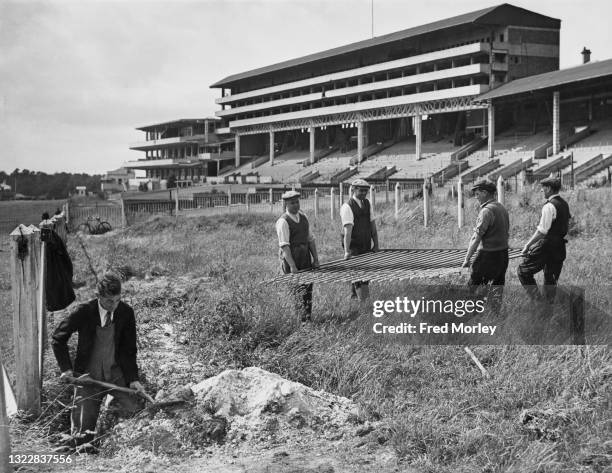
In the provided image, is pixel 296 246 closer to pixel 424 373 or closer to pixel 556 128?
pixel 424 373

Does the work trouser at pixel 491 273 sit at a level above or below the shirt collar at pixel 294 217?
below

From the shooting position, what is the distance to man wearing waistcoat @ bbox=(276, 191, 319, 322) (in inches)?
331

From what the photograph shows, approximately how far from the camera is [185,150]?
89625 millimetres

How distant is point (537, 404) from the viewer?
609 centimetres

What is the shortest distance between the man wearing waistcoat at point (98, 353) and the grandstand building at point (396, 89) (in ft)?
136

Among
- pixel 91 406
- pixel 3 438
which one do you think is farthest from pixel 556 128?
pixel 3 438

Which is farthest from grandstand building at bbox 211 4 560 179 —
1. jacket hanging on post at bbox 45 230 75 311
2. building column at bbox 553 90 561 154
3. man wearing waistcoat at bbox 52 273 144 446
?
man wearing waistcoat at bbox 52 273 144 446

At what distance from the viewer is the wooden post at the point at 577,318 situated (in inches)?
297

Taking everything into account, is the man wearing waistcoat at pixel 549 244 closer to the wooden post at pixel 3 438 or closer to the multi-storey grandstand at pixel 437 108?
the wooden post at pixel 3 438

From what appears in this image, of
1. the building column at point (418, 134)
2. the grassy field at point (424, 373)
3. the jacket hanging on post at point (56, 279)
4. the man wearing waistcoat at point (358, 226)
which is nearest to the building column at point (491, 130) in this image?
the building column at point (418, 134)

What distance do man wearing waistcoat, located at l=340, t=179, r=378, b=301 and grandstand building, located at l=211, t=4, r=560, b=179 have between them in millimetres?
37290

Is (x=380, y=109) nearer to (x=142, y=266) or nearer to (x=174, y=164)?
(x=174, y=164)

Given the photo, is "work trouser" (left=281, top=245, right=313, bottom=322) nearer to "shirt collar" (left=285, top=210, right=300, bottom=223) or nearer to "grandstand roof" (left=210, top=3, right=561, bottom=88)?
"shirt collar" (left=285, top=210, right=300, bottom=223)

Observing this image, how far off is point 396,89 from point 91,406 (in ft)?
182
